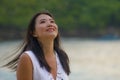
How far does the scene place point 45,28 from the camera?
7.69 ft

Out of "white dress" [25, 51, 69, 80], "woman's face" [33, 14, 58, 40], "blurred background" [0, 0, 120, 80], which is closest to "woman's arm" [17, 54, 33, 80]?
"white dress" [25, 51, 69, 80]

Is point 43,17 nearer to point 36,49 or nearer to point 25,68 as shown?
point 36,49

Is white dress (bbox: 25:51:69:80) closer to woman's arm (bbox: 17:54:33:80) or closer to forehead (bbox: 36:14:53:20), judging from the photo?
woman's arm (bbox: 17:54:33:80)

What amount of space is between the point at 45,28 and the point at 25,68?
8.5 inches

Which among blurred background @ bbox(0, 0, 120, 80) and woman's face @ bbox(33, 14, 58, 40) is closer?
woman's face @ bbox(33, 14, 58, 40)

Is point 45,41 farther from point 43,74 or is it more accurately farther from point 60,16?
point 60,16

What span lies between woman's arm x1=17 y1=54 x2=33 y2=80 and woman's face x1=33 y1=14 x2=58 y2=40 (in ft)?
0.44

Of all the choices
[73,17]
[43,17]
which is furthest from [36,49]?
[73,17]

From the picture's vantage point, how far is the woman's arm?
2289 mm

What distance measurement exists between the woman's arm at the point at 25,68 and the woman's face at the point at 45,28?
13 centimetres

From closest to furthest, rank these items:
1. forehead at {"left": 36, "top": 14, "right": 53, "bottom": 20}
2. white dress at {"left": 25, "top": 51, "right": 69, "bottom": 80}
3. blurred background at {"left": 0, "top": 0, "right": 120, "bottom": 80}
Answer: white dress at {"left": 25, "top": 51, "right": 69, "bottom": 80} → forehead at {"left": 36, "top": 14, "right": 53, "bottom": 20} → blurred background at {"left": 0, "top": 0, "right": 120, "bottom": 80}

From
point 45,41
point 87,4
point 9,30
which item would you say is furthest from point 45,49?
point 87,4

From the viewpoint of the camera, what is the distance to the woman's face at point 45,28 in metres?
2.33

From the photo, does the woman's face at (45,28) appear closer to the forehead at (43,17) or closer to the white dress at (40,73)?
the forehead at (43,17)
